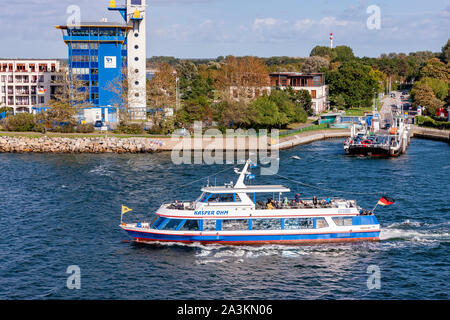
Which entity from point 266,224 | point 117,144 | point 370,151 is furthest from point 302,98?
point 266,224

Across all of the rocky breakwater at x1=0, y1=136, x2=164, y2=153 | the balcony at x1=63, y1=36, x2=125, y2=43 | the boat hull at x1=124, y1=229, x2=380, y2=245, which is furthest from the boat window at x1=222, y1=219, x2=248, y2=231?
the balcony at x1=63, y1=36, x2=125, y2=43

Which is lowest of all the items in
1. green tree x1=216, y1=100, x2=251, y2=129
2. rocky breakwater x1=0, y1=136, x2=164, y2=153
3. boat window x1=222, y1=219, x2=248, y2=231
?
boat window x1=222, y1=219, x2=248, y2=231

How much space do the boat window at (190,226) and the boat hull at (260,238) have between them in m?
0.54

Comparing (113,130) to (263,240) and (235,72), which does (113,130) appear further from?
(263,240)

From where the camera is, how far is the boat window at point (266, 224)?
4894 centimetres

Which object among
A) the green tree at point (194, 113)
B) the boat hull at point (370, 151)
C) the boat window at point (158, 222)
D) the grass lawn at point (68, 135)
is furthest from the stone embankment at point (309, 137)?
the boat window at point (158, 222)

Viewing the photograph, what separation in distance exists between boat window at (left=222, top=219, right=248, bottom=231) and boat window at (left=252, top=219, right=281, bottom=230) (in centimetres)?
76

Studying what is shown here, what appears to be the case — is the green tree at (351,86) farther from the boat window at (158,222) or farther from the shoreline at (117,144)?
the boat window at (158,222)

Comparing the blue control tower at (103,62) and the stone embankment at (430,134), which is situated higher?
the blue control tower at (103,62)

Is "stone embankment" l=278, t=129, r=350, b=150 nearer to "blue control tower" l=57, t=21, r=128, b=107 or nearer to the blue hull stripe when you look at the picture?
"blue control tower" l=57, t=21, r=128, b=107

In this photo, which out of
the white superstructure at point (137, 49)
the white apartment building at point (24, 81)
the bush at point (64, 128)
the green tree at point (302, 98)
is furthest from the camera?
the green tree at point (302, 98)

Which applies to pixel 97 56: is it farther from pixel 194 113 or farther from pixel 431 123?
pixel 431 123

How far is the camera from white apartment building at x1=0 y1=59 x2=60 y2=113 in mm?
133000

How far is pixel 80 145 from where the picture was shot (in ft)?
329
